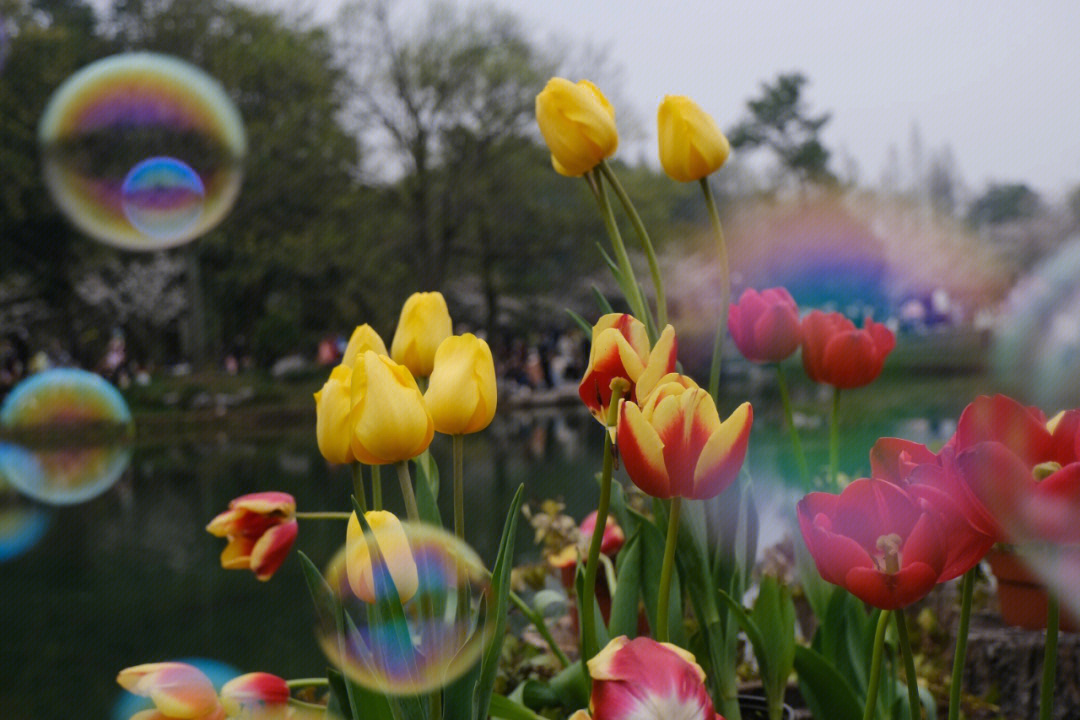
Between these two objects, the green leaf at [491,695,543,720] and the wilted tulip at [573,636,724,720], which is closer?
Result: the wilted tulip at [573,636,724,720]

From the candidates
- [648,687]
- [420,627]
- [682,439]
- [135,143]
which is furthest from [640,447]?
[135,143]

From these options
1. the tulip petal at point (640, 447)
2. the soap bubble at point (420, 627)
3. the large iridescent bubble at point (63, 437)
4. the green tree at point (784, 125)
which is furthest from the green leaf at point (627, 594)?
the green tree at point (784, 125)

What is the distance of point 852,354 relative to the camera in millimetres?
1019

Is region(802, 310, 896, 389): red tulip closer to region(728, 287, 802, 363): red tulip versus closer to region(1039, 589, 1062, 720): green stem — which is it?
region(728, 287, 802, 363): red tulip

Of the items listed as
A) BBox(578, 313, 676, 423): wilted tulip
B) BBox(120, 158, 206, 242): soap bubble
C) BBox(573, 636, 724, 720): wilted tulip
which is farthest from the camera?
BBox(120, 158, 206, 242): soap bubble

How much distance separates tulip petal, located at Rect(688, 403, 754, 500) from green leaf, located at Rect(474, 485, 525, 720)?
0.13 meters

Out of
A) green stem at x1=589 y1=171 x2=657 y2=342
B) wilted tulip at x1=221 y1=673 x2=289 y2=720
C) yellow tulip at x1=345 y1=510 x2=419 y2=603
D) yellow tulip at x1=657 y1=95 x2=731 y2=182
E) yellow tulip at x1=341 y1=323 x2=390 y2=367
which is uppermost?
yellow tulip at x1=657 y1=95 x2=731 y2=182

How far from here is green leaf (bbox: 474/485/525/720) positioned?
2.16ft

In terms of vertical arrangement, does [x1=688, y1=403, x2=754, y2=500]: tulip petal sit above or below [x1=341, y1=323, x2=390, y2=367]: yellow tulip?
below

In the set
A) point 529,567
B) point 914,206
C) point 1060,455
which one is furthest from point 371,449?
point 914,206

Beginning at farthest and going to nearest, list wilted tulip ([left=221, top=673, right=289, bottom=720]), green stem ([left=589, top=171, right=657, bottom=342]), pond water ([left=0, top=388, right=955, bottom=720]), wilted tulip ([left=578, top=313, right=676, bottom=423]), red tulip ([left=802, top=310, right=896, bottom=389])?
pond water ([left=0, top=388, right=955, bottom=720]) < red tulip ([left=802, top=310, right=896, bottom=389]) < green stem ([left=589, top=171, right=657, bottom=342]) < wilted tulip ([left=221, top=673, right=289, bottom=720]) < wilted tulip ([left=578, top=313, right=676, bottom=423])

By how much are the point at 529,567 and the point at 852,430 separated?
306 inches

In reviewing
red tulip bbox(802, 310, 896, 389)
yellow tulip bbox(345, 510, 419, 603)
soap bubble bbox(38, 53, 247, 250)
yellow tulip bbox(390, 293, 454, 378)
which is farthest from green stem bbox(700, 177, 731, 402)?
soap bubble bbox(38, 53, 247, 250)

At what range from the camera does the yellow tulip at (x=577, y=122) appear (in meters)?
0.86
